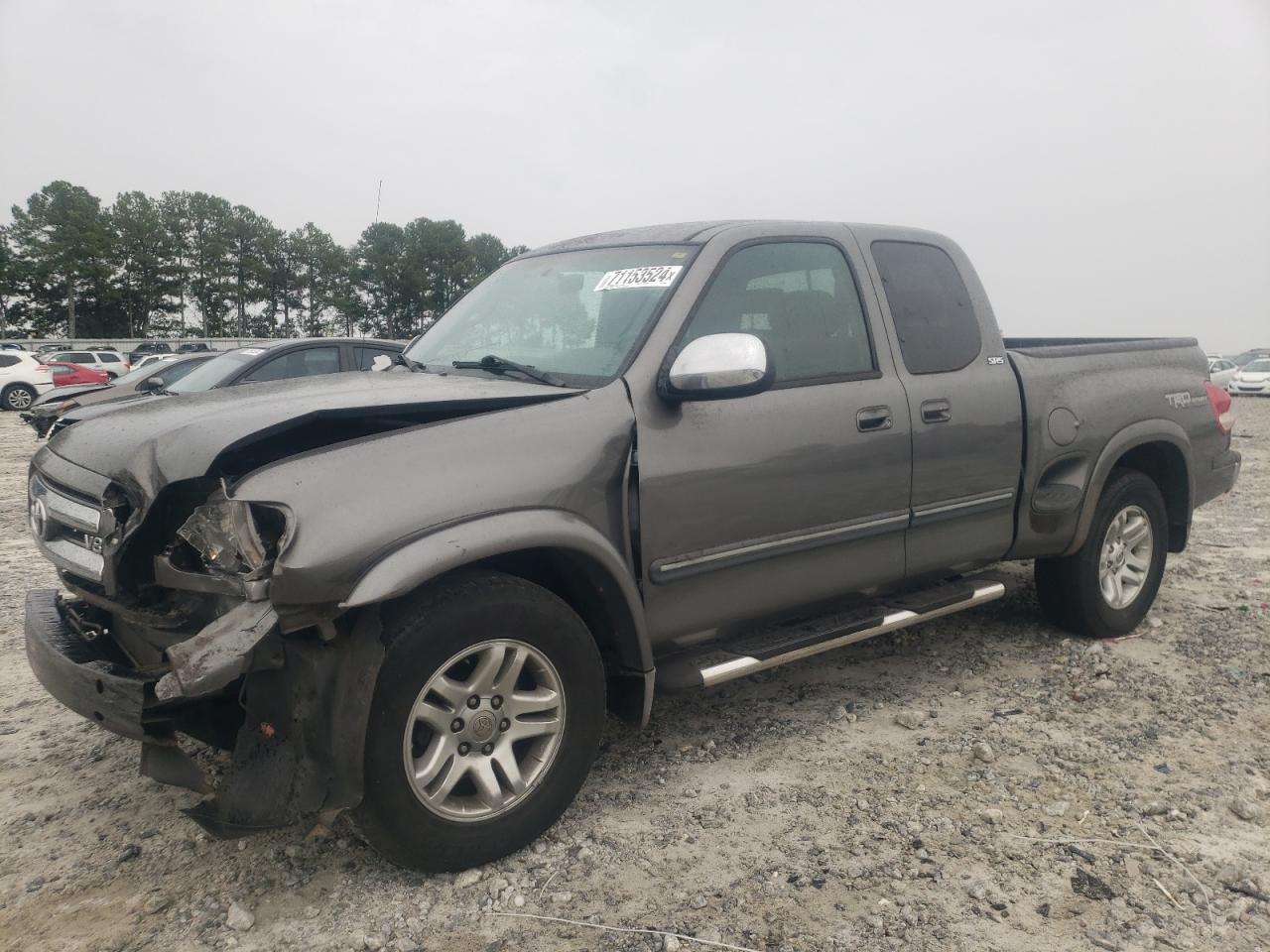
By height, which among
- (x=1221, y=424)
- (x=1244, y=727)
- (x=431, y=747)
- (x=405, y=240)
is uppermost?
(x=405, y=240)

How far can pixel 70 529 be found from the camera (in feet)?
8.93

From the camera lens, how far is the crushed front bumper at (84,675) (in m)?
2.35

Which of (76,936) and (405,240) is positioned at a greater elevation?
(405,240)

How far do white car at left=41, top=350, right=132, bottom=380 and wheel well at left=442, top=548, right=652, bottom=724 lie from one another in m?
30.2

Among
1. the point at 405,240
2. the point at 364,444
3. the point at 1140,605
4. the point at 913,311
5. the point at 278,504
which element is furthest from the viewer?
the point at 405,240

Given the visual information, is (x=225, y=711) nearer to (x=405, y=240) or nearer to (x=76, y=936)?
(x=76, y=936)

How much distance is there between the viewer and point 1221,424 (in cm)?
494

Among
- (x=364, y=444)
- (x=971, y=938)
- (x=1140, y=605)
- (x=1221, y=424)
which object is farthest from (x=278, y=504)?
(x=1221, y=424)

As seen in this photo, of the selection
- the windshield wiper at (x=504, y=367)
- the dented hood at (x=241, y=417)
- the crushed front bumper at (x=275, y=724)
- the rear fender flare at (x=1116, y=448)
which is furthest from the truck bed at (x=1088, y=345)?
the crushed front bumper at (x=275, y=724)

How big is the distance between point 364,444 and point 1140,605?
4.11m

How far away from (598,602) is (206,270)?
77407mm

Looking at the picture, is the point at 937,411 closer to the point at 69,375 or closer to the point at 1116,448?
the point at 1116,448

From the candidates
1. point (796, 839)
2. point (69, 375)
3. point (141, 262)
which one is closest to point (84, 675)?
point (796, 839)

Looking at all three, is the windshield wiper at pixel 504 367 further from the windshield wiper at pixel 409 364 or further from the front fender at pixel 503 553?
the front fender at pixel 503 553
